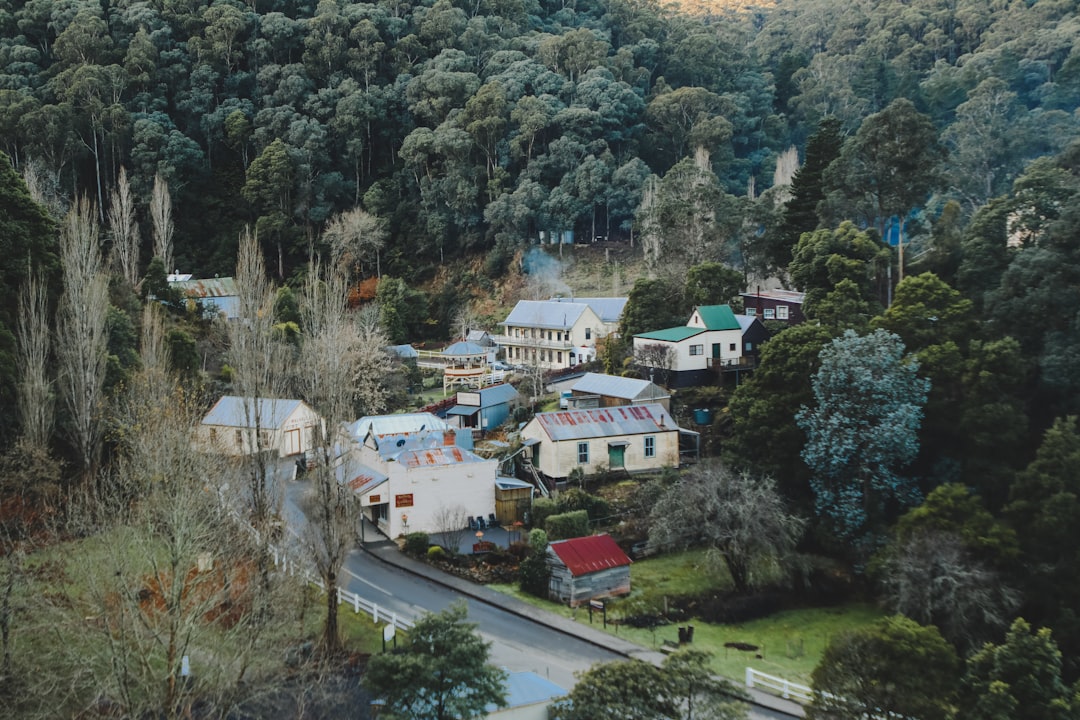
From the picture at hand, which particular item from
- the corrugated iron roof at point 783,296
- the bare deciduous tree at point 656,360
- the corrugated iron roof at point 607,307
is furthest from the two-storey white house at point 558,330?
the corrugated iron roof at point 783,296

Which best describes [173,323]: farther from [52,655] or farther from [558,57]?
[558,57]

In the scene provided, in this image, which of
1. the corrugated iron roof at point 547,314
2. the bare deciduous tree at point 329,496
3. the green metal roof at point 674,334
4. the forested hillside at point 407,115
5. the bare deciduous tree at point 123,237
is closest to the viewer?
the bare deciduous tree at point 329,496

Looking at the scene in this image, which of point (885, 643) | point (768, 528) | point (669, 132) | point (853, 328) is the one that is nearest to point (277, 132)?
point (669, 132)

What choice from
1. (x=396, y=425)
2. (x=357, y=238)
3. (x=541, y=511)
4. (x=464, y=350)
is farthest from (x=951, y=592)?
(x=357, y=238)

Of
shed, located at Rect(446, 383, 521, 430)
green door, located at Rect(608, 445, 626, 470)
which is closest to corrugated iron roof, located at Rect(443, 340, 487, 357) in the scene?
shed, located at Rect(446, 383, 521, 430)

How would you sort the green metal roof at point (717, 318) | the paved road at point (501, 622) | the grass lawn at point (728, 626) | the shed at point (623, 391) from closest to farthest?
the paved road at point (501, 622)
the grass lawn at point (728, 626)
the shed at point (623, 391)
the green metal roof at point (717, 318)

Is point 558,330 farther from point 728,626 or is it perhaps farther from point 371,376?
point 728,626

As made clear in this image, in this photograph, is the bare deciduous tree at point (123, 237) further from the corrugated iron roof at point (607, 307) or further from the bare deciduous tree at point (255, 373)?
the corrugated iron roof at point (607, 307)
